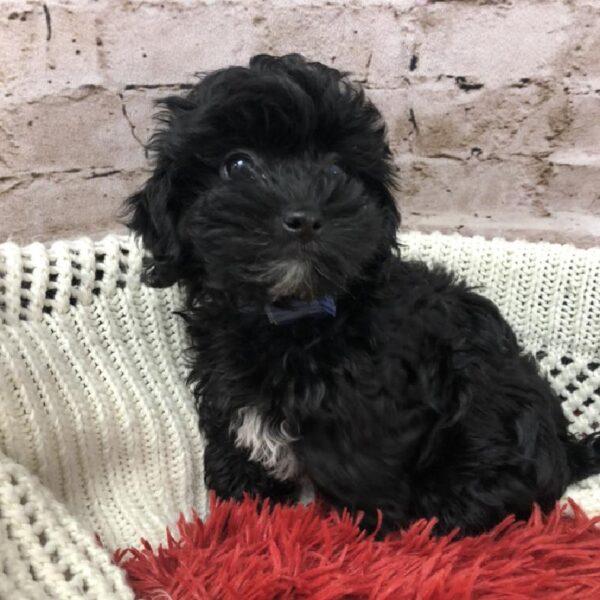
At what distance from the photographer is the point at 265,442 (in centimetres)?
132

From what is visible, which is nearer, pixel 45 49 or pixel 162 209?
pixel 162 209

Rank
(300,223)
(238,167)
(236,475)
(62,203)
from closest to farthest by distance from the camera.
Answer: (300,223), (238,167), (236,475), (62,203)

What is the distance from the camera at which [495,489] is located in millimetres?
1355

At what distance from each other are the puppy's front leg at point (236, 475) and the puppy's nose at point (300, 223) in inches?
22.1

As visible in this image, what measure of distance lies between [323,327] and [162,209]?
347mm

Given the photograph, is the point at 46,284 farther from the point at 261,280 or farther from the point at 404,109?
the point at 404,109

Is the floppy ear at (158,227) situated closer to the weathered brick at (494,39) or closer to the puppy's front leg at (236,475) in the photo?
the puppy's front leg at (236,475)

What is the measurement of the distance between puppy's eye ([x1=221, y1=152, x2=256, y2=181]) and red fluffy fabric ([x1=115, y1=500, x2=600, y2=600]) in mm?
593

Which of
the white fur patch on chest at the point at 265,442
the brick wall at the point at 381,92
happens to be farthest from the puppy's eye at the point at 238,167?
the brick wall at the point at 381,92

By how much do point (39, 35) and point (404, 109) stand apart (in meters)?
0.93

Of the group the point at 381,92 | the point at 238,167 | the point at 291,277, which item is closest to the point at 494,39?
the point at 381,92

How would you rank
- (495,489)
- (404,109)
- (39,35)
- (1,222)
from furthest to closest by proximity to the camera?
(404,109) < (1,222) < (39,35) < (495,489)

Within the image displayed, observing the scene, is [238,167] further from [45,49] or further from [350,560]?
[45,49]

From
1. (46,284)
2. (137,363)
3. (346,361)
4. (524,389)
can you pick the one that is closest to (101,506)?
(137,363)
